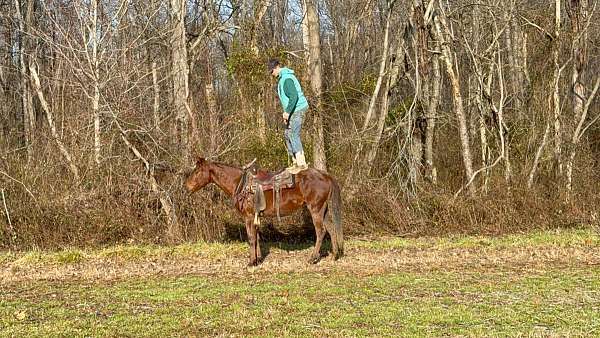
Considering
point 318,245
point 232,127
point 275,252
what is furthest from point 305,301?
point 232,127

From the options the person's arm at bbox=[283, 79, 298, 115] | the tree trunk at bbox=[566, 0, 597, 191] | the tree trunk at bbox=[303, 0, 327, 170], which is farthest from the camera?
the tree trunk at bbox=[303, 0, 327, 170]

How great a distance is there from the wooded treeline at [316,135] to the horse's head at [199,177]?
8.32 feet

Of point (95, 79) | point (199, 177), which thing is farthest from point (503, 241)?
point (95, 79)

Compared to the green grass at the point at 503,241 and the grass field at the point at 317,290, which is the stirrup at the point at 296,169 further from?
the green grass at the point at 503,241

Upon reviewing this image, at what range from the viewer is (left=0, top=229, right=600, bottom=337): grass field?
7473 mm

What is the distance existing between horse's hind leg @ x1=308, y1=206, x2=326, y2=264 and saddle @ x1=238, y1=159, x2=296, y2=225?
632 millimetres

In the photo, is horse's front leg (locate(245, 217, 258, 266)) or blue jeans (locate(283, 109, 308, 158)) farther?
blue jeans (locate(283, 109, 308, 158))

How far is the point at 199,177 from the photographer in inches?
477

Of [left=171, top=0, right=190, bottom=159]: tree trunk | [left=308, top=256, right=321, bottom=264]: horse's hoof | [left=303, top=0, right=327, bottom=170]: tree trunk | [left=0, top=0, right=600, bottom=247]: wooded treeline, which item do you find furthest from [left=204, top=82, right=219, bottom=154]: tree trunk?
[left=308, top=256, right=321, bottom=264]: horse's hoof

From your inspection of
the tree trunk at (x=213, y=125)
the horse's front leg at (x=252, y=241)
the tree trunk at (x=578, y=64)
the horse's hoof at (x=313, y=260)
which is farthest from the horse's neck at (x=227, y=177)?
the tree trunk at (x=578, y=64)

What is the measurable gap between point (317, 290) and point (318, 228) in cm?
265

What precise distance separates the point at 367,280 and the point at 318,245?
6.26ft

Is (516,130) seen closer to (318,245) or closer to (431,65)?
(431,65)

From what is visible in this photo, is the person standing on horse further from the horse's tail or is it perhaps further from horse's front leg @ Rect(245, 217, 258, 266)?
horse's front leg @ Rect(245, 217, 258, 266)
